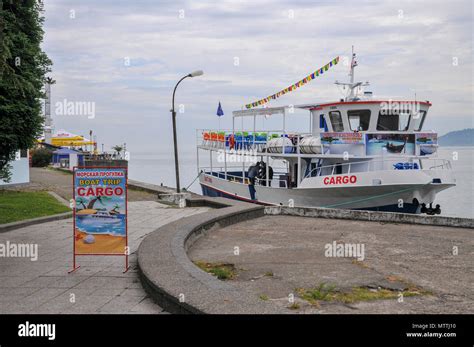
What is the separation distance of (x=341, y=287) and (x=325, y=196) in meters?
15.3

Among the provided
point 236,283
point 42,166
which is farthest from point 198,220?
point 42,166

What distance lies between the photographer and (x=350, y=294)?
630 centimetres

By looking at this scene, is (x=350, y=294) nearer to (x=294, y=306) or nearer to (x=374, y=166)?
(x=294, y=306)

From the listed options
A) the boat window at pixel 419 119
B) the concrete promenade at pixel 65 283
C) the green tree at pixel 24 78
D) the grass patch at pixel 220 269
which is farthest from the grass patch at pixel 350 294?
the boat window at pixel 419 119

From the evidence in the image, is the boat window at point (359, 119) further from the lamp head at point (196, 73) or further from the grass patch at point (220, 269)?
the grass patch at point (220, 269)

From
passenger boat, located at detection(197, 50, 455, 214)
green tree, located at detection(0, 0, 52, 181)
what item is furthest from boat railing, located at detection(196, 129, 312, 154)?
green tree, located at detection(0, 0, 52, 181)

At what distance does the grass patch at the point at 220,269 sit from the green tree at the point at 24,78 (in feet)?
37.5

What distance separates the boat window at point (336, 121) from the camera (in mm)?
22516

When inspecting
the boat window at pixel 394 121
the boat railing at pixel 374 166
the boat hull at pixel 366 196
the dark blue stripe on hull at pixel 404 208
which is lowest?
the dark blue stripe on hull at pixel 404 208

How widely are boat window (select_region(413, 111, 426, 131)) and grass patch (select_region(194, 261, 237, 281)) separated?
16031 millimetres

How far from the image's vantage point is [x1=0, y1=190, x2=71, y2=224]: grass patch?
13.6m

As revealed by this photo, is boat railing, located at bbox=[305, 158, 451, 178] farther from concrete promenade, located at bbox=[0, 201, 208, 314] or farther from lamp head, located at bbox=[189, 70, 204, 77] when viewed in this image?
concrete promenade, located at bbox=[0, 201, 208, 314]

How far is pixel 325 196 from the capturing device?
2172cm

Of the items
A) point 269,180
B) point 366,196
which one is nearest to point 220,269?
point 366,196
